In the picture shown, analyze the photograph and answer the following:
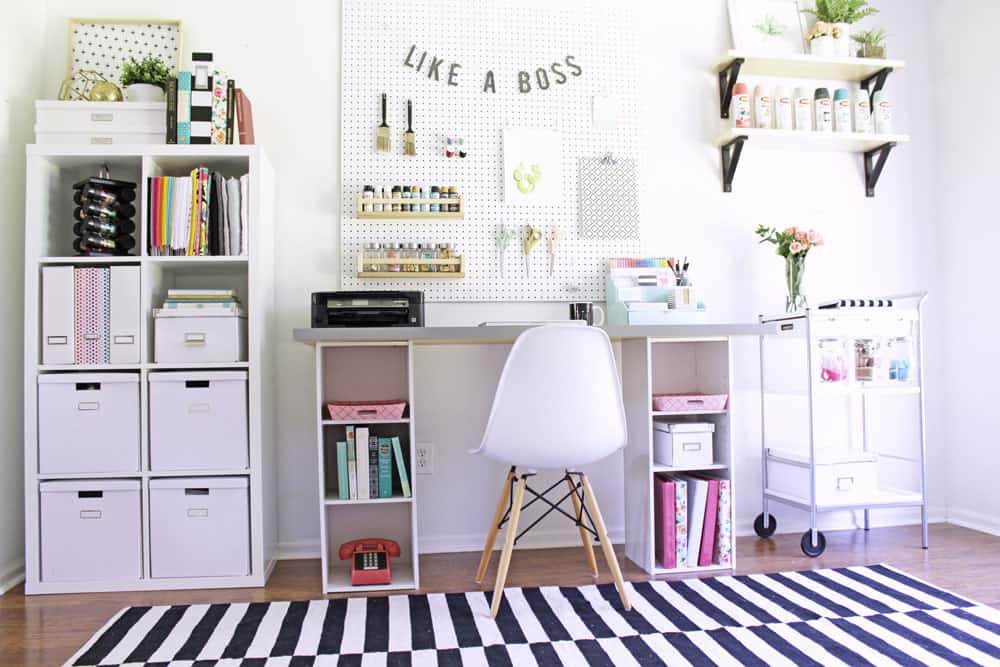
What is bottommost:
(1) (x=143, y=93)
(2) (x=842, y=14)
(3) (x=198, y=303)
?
(3) (x=198, y=303)

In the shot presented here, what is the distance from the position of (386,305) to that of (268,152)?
0.92m

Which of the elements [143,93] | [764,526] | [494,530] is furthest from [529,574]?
[143,93]

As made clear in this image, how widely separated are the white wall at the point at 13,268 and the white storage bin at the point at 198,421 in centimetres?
54

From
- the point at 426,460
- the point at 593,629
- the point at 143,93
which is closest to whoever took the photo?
the point at 593,629

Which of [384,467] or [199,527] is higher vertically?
[384,467]

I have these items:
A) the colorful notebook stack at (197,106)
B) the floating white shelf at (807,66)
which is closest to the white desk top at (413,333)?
the colorful notebook stack at (197,106)

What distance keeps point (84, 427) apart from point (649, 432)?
1957 millimetres

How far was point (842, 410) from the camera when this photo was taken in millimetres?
3203

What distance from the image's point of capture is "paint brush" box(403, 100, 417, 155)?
115 inches

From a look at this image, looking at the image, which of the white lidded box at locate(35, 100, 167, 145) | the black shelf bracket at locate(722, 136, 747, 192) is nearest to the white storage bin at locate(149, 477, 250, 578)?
the white lidded box at locate(35, 100, 167, 145)

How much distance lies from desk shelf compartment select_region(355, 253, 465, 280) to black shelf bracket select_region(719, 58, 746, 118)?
1.34 metres

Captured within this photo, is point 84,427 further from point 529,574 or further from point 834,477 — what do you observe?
point 834,477

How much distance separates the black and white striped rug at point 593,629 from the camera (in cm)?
184

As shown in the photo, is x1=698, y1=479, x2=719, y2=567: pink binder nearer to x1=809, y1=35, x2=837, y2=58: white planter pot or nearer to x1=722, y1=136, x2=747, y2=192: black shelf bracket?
x1=722, y1=136, x2=747, y2=192: black shelf bracket
